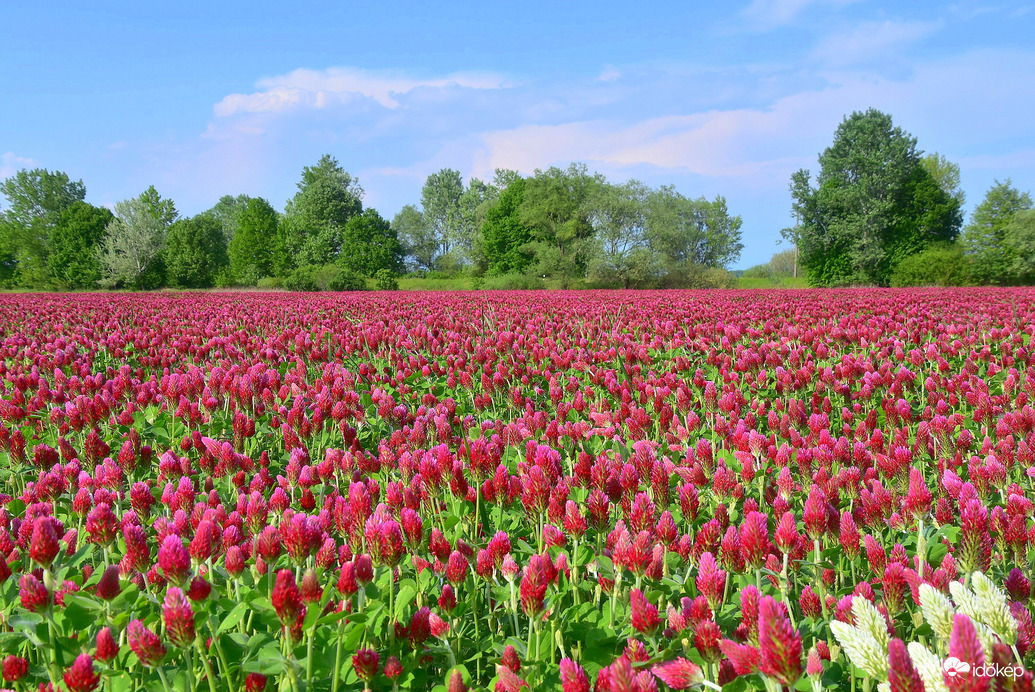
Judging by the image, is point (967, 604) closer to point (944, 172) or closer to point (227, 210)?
point (944, 172)

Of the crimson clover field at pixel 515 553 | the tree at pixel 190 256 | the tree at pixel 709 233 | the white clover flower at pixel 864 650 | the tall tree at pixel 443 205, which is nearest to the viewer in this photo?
the white clover flower at pixel 864 650

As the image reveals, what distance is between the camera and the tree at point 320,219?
71250 mm

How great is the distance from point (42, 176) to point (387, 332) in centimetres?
8653

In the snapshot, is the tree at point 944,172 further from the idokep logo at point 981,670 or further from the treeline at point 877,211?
the idokep logo at point 981,670

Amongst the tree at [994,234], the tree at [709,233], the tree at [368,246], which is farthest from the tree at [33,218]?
the tree at [994,234]

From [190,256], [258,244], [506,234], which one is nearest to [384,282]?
[506,234]

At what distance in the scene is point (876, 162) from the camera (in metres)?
53.4

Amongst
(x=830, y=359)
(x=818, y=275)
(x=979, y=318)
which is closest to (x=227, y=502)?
(x=830, y=359)

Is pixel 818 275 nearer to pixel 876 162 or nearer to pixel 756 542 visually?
pixel 876 162

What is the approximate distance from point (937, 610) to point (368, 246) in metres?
69.4

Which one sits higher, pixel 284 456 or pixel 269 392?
pixel 269 392

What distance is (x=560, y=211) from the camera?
210ft

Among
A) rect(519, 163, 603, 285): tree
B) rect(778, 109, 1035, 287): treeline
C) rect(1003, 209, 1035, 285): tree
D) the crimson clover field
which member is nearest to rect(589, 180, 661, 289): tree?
rect(519, 163, 603, 285): tree

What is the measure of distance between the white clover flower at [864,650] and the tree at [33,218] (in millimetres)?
77102
